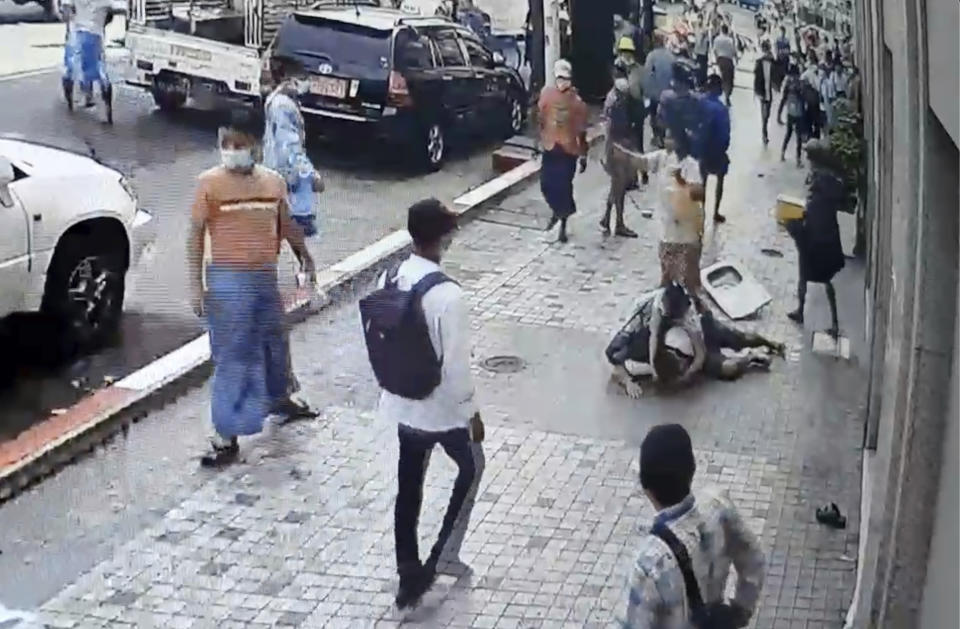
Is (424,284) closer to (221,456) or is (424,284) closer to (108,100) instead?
(221,456)

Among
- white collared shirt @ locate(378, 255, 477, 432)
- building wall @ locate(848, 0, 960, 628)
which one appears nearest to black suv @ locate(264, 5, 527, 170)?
white collared shirt @ locate(378, 255, 477, 432)

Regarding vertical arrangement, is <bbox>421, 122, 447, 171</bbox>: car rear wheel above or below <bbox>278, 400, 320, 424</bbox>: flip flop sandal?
above

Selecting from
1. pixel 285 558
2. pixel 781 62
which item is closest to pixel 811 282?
pixel 781 62

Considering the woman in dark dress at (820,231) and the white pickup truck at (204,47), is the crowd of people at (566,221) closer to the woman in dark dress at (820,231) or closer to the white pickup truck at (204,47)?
the woman in dark dress at (820,231)

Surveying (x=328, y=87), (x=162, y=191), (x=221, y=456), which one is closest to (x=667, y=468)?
(x=221, y=456)

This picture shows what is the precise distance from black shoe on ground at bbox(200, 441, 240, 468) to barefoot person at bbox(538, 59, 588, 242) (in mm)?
1464

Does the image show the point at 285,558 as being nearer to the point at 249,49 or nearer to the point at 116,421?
the point at 116,421

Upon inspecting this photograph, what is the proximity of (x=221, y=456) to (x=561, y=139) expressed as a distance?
1.62m

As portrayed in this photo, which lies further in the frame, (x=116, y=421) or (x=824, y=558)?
(x=116, y=421)

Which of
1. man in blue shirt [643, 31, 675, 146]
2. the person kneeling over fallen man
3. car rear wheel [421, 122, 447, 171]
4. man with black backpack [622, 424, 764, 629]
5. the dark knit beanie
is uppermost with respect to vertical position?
man in blue shirt [643, 31, 675, 146]

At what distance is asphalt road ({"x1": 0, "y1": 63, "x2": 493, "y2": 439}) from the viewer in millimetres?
5836

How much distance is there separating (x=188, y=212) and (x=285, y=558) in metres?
1.34

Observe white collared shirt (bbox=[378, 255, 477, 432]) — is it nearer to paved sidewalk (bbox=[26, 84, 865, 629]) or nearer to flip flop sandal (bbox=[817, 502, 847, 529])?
paved sidewalk (bbox=[26, 84, 865, 629])

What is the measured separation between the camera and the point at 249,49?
19.0ft
